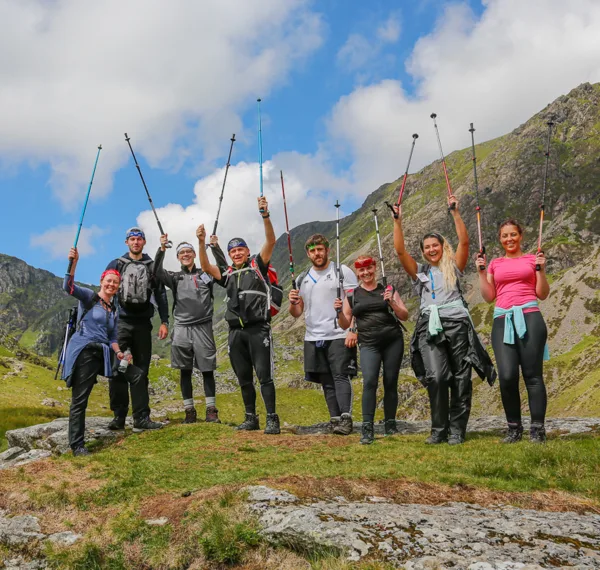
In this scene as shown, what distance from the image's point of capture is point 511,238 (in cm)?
958

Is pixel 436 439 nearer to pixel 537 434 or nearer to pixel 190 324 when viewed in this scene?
pixel 537 434

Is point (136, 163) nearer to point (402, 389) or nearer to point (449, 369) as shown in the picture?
point (449, 369)

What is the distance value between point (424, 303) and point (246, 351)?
→ 4368 millimetres

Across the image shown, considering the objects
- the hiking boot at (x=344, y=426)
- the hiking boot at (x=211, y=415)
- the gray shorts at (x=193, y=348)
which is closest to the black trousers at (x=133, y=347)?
the gray shorts at (x=193, y=348)

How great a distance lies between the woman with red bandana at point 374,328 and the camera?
10070 mm

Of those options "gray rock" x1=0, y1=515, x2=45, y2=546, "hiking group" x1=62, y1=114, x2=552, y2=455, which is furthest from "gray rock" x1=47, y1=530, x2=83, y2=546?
"hiking group" x1=62, y1=114, x2=552, y2=455

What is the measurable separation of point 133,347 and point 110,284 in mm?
2183

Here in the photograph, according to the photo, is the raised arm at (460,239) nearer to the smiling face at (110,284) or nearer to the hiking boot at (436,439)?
the hiking boot at (436,439)

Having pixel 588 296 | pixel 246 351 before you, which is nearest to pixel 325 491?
pixel 246 351

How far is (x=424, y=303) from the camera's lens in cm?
995

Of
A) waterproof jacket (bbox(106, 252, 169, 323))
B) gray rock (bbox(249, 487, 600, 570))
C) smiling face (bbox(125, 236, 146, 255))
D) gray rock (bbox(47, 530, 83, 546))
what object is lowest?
gray rock (bbox(47, 530, 83, 546))

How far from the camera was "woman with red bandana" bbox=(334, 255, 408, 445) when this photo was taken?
10070mm

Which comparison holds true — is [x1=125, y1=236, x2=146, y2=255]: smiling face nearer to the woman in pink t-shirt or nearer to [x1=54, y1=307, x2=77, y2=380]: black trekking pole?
[x1=54, y1=307, x2=77, y2=380]: black trekking pole

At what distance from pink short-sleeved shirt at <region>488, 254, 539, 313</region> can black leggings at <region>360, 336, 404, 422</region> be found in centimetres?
227
